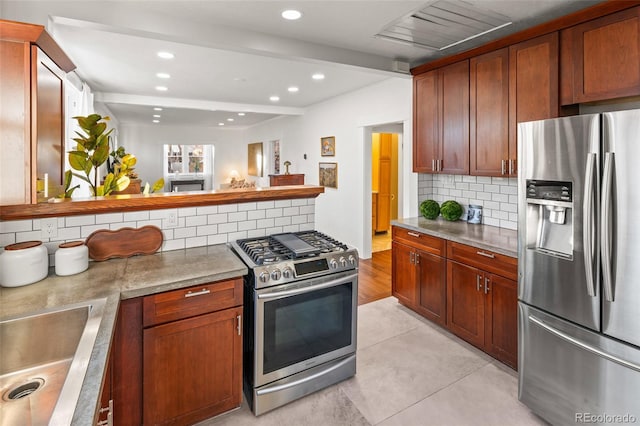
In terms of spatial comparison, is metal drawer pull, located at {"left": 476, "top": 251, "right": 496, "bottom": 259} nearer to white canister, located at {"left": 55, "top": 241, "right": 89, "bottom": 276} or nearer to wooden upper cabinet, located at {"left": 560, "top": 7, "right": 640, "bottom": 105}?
wooden upper cabinet, located at {"left": 560, "top": 7, "right": 640, "bottom": 105}

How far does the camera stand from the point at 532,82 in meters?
2.62

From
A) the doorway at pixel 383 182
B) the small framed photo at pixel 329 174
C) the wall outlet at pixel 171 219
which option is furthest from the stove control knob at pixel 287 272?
the doorway at pixel 383 182

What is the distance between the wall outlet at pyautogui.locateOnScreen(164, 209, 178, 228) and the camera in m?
2.31

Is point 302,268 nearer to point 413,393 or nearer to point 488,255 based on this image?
point 413,393

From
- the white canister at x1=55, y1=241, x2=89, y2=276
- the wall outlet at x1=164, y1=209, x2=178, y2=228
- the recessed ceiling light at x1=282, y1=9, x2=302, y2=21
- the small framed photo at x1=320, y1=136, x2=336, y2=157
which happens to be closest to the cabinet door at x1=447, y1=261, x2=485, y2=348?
the wall outlet at x1=164, y1=209, x2=178, y2=228

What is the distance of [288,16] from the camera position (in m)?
2.61

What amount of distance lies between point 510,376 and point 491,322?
38cm

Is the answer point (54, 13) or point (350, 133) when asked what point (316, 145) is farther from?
point (54, 13)

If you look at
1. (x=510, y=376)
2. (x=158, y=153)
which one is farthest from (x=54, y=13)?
(x=158, y=153)

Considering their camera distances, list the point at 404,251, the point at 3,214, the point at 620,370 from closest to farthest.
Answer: the point at 620,370 < the point at 3,214 < the point at 404,251

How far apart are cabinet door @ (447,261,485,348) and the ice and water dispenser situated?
0.73m

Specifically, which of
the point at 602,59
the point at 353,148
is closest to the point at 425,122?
the point at 602,59

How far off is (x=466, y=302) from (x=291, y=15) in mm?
2646

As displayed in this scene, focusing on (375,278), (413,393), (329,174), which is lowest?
(413,393)
